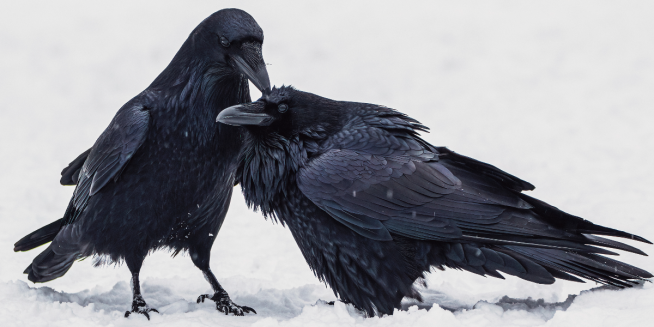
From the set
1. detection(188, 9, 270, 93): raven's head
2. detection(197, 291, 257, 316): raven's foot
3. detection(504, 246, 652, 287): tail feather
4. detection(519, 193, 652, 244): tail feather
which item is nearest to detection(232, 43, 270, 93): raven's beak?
detection(188, 9, 270, 93): raven's head

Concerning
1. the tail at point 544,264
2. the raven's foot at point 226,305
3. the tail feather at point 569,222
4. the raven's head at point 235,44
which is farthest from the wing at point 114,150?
the tail feather at point 569,222

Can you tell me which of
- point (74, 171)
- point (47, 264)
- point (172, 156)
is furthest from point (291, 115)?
point (47, 264)

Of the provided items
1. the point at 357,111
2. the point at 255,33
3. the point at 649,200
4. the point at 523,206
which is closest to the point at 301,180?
the point at 357,111

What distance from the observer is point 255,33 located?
180 inches

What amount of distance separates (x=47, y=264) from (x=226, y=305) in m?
1.43

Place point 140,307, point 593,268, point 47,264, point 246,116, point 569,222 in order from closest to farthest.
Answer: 1. point 593,268
2. point 569,222
3. point 246,116
4. point 140,307
5. point 47,264

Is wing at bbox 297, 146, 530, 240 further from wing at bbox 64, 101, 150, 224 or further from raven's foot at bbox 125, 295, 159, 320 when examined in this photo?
raven's foot at bbox 125, 295, 159, 320

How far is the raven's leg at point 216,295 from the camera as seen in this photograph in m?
4.81

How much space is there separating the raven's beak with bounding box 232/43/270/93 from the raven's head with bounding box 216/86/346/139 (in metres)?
0.08

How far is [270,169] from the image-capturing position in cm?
439

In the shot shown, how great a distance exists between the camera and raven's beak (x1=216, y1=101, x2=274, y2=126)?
429 cm

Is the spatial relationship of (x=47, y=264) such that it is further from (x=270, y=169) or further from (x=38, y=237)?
(x=270, y=169)

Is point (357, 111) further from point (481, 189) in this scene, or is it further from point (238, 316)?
point (238, 316)

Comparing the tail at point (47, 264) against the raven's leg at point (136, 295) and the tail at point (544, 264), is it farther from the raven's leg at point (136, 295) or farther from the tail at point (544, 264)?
the tail at point (544, 264)
